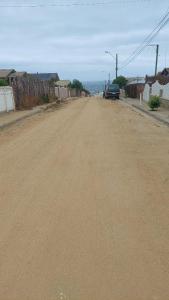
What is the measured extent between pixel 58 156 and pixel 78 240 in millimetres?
5061

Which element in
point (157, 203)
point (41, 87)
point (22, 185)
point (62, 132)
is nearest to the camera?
point (157, 203)

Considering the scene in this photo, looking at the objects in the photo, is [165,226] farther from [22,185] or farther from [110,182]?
[22,185]

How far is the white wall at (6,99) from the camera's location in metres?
22.5

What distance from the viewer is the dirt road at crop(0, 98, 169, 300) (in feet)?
12.1

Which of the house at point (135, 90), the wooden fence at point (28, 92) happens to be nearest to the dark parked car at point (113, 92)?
the house at point (135, 90)

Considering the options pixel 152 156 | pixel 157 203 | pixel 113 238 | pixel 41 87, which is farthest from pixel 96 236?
pixel 41 87

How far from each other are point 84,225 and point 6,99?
19442mm

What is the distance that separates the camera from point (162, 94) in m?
29.3

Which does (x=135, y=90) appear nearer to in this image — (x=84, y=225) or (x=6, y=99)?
(x=6, y=99)

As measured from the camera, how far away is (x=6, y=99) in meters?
23.4

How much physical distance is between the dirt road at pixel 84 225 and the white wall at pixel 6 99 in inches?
516

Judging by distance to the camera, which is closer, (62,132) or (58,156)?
(58,156)

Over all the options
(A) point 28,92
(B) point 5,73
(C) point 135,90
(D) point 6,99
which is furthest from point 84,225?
(B) point 5,73

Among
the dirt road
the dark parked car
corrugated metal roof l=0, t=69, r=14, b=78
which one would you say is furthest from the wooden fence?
corrugated metal roof l=0, t=69, r=14, b=78
